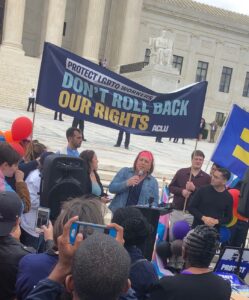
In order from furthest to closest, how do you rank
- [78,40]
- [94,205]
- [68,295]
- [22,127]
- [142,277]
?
[78,40], [22,127], [142,277], [94,205], [68,295]

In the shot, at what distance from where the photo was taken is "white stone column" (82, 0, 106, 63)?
1294 inches

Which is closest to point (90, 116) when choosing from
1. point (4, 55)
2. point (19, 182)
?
point (19, 182)

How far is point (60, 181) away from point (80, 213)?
1195mm

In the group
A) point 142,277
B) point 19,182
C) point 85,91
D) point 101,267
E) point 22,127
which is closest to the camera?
point 101,267

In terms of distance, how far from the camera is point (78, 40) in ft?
119

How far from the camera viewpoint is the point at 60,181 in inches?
127

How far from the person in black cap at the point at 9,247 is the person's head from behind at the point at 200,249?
0.84m

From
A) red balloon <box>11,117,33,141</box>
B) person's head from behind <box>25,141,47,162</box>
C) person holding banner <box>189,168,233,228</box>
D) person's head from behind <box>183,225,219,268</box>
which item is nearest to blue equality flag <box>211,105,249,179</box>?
person holding banner <box>189,168,233,228</box>

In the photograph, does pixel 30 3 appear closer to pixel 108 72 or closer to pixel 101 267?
pixel 108 72

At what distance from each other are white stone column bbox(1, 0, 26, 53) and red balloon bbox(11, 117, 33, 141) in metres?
26.6

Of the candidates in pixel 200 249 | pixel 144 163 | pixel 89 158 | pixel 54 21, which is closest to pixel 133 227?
pixel 200 249

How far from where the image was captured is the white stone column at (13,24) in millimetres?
29625

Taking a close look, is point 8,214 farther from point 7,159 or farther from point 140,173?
point 140,173

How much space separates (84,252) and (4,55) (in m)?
28.9
